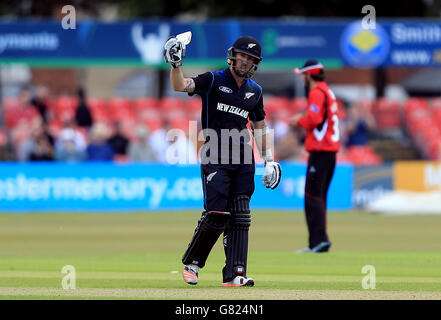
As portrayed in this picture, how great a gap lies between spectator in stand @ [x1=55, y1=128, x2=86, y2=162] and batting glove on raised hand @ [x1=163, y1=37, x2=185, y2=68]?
1262cm

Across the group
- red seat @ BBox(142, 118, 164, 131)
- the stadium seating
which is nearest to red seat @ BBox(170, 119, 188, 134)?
the stadium seating

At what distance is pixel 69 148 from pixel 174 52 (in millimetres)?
12870

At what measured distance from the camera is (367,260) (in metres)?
12.5

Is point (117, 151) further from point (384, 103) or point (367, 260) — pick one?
point (367, 260)

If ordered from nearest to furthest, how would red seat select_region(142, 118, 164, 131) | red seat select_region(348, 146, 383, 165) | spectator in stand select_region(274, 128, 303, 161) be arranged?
spectator in stand select_region(274, 128, 303, 161) → red seat select_region(348, 146, 383, 165) → red seat select_region(142, 118, 164, 131)

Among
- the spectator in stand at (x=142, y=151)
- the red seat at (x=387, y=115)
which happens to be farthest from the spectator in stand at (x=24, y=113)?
the red seat at (x=387, y=115)

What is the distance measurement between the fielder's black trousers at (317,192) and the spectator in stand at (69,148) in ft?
29.8

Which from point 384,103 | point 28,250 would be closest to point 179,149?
point 384,103

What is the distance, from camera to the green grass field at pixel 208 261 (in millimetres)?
9164

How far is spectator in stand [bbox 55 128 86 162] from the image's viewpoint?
21391 millimetres

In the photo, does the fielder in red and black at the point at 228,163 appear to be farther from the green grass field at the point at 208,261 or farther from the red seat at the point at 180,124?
the red seat at the point at 180,124

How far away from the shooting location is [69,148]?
2150 cm

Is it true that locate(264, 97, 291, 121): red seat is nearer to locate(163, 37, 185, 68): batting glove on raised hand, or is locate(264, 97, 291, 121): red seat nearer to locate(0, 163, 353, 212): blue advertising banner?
locate(0, 163, 353, 212): blue advertising banner
